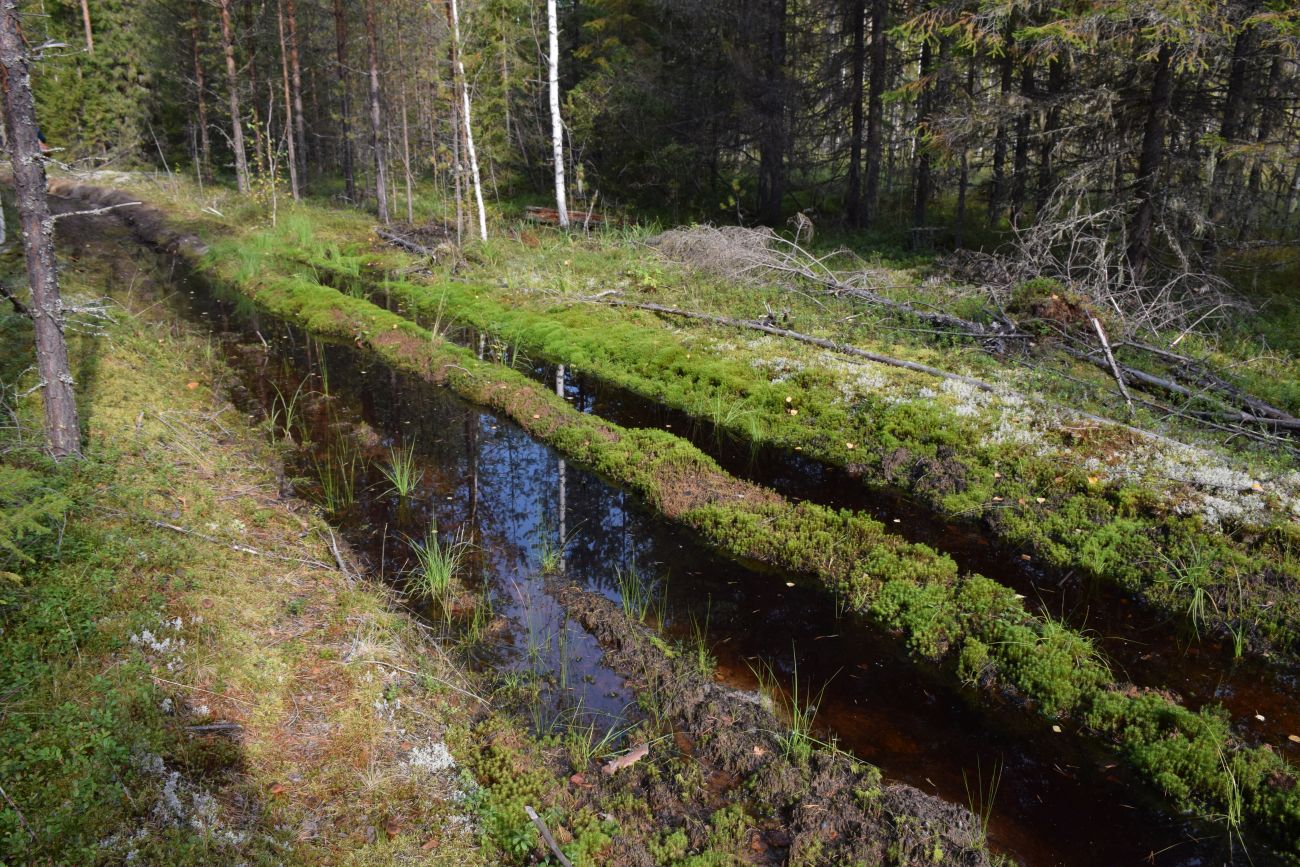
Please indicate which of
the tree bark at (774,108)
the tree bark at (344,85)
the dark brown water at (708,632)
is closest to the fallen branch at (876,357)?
the dark brown water at (708,632)

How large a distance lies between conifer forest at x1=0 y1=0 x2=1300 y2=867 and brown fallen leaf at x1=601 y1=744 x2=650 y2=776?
44 millimetres

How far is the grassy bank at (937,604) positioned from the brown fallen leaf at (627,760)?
8.01 ft

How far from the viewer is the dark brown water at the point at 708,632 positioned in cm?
433

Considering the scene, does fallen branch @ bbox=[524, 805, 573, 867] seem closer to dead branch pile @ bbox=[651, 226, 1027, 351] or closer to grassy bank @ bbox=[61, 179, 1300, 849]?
grassy bank @ bbox=[61, 179, 1300, 849]

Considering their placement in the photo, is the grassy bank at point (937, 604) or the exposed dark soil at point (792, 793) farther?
the grassy bank at point (937, 604)

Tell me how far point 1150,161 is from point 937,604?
10864 mm

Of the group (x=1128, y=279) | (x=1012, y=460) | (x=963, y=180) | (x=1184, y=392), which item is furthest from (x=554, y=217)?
(x=1184, y=392)

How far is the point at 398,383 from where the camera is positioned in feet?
37.3

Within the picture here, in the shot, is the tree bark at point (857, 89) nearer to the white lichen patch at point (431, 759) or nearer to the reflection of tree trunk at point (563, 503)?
the reflection of tree trunk at point (563, 503)

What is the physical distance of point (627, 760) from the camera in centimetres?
448

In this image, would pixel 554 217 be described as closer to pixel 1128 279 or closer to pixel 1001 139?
pixel 1001 139

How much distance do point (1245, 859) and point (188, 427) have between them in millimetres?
10007

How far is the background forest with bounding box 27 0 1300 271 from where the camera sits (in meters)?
12.5

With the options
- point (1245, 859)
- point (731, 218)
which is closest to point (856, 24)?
point (731, 218)
